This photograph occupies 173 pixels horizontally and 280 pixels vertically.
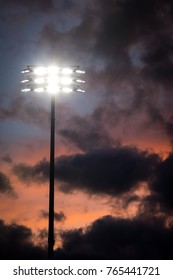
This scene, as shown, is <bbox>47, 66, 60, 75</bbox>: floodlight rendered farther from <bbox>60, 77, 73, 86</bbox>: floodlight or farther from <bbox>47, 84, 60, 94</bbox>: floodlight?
<bbox>47, 84, 60, 94</bbox>: floodlight

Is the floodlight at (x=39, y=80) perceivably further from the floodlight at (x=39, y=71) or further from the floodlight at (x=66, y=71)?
Answer: the floodlight at (x=66, y=71)

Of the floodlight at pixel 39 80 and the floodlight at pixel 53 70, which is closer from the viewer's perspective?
the floodlight at pixel 39 80

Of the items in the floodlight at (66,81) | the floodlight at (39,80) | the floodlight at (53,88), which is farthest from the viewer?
the floodlight at (66,81)

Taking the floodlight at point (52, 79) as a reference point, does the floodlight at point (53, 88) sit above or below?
below

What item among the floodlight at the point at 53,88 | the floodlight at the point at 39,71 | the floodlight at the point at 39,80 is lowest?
the floodlight at the point at 53,88

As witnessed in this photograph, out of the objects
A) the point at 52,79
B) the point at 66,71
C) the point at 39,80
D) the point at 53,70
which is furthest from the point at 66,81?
the point at 39,80

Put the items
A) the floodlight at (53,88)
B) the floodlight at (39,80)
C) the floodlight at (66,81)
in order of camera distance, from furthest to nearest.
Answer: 1. the floodlight at (66,81)
2. the floodlight at (39,80)
3. the floodlight at (53,88)

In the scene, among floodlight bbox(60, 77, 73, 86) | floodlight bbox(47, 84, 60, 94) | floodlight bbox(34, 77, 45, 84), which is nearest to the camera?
floodlight bbox(47, 84, 60, 94)

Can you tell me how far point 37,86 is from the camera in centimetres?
2173

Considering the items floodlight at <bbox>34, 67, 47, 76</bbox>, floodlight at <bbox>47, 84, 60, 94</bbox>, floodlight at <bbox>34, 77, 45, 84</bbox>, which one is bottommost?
floodlight at <bbox>47, 84, 60, 94</bbox>

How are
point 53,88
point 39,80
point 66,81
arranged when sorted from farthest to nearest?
point 66,81 → point 39,80 → point 53,88

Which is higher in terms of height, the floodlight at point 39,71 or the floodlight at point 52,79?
the floodlight at point 39,71

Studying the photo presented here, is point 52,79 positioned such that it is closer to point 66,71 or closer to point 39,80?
point 39,80

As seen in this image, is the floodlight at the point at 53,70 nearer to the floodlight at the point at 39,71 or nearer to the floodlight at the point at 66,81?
the floodlight at the point at 39,71
